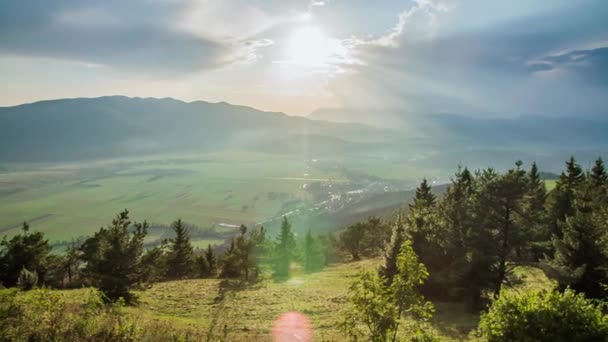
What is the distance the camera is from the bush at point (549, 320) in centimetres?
1076

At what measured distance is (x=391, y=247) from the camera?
34.1 meters

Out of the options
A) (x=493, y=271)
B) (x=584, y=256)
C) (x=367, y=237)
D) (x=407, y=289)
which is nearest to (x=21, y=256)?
(x=407, y=289)

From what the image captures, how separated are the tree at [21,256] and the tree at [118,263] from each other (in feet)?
40.6

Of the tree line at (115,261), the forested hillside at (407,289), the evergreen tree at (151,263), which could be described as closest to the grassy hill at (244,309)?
the forested hillside at (407,289)

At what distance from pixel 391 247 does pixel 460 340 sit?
497 inches

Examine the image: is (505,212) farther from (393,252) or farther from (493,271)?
(393,252)

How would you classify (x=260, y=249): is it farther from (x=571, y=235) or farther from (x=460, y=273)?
(x=571, y=235)

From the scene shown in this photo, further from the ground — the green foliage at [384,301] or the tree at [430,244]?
the green foliage at [384,301]

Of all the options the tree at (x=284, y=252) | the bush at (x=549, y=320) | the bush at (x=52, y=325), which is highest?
the bush at (x=549, y=320)

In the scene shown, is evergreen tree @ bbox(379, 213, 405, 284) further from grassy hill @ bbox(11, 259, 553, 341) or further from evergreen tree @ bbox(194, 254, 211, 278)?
evergreen tree @ bbox(194, 254, 211, 278)

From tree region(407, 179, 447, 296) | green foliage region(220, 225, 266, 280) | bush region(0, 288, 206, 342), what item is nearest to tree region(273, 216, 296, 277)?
green foliage region(220, 225, 266, 280)

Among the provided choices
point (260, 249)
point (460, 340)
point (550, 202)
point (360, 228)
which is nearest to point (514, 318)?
point (460, 340)

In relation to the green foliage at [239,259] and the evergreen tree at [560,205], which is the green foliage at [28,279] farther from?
the evergreen tree at [560,205]

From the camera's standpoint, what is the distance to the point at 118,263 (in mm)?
28219
